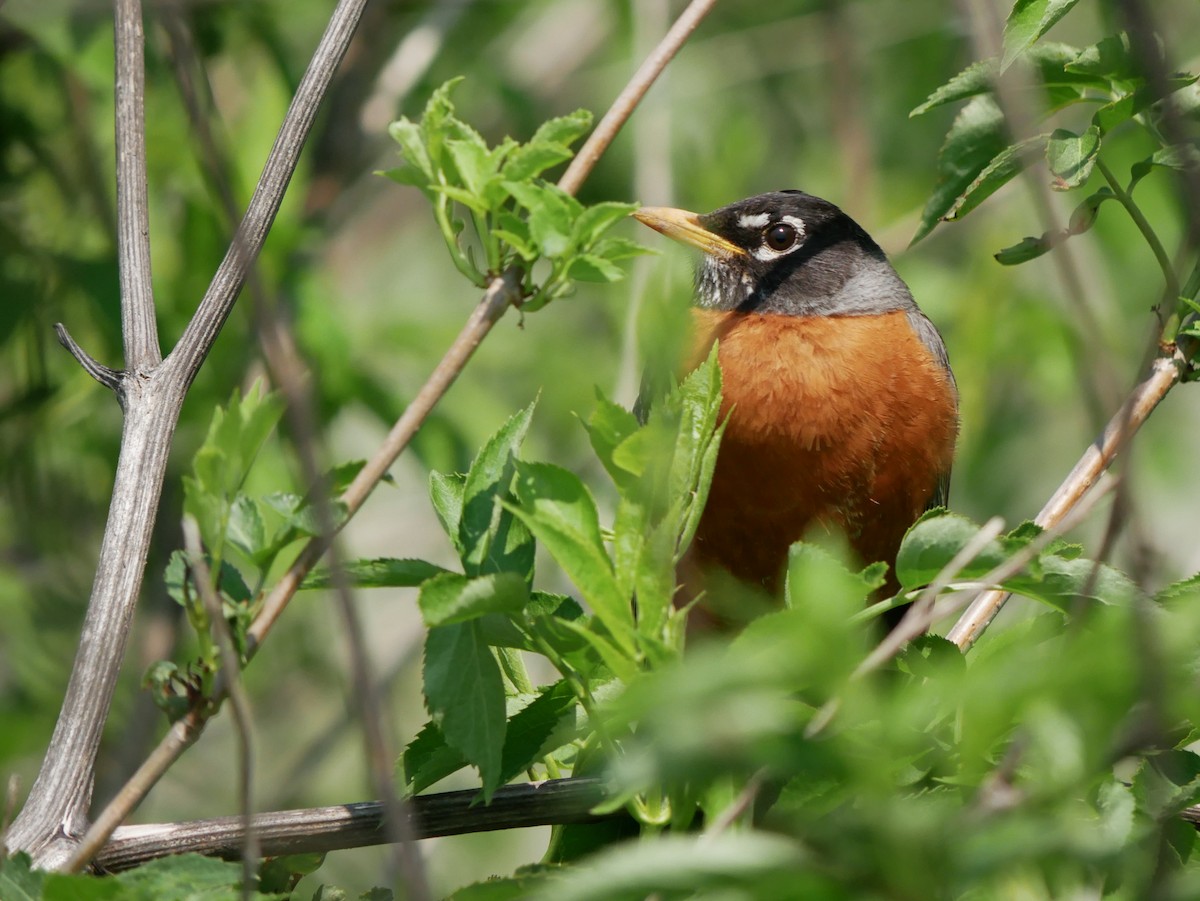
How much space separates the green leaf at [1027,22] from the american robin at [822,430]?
3.45 ft

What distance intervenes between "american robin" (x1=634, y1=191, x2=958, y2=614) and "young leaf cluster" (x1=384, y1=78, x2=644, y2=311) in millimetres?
1093

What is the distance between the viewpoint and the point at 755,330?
339 cm

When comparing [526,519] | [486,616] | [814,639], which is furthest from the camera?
[486,616]

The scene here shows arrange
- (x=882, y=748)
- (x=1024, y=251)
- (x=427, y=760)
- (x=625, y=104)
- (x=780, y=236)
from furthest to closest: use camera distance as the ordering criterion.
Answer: (x=780, y=236)
(x=1024, y=251)
(x=625, y=104)
(x=427, y=760)
(x=882, y=748)

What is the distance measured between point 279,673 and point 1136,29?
4180 millimetres

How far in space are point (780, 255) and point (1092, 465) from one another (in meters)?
1.62

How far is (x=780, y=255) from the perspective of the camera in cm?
378

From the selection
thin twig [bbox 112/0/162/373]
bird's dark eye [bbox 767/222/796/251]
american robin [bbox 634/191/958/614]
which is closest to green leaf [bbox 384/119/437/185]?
thin twig [bbox 112/0/162/373]

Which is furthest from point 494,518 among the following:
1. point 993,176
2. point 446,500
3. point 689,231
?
point 689,231

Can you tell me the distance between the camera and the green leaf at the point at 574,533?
5.15 ft

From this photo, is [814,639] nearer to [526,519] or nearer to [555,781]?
[526,519]

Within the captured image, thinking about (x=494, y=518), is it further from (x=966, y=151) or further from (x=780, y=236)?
(x=780, y=236)

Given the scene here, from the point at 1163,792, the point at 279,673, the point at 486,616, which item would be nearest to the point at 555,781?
the point at 486,616

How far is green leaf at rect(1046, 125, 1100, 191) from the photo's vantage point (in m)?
2.08
